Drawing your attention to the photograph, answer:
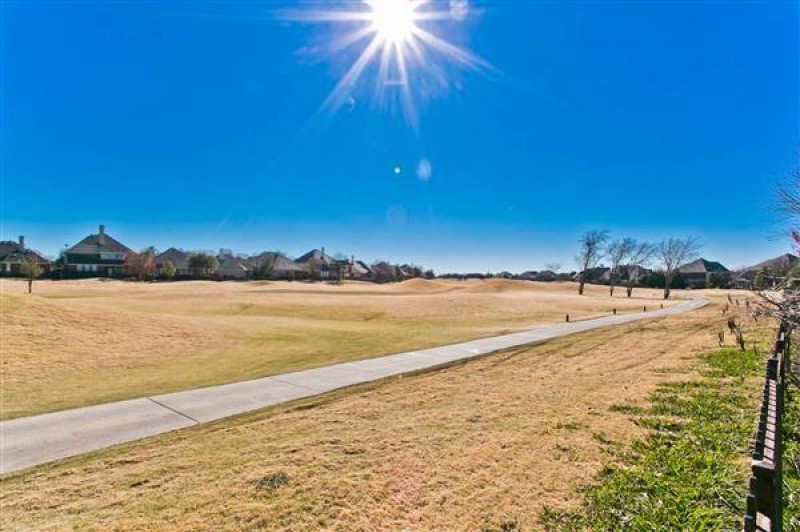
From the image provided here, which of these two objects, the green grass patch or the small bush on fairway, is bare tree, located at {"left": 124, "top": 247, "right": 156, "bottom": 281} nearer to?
the small bush on fairway

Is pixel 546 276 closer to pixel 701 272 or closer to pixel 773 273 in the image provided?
pixel 701 272

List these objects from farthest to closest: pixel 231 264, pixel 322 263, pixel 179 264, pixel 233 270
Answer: pixel 322 263 → pixel 231 264 → pixel 233 270 → pixel 179 264

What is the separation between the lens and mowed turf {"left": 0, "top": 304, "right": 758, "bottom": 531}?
3773 mm

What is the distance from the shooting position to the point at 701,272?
83.3 metres

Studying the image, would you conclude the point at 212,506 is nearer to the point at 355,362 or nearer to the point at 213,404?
the point at 213,404

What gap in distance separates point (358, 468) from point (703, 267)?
103933mm

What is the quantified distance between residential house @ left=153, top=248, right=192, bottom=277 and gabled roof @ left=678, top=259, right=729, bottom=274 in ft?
341

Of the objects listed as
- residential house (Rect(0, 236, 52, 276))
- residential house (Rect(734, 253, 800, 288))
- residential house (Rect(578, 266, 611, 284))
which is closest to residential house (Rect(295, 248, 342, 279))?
residential house (Rect(0, 236, 52, 276))

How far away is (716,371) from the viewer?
852 centimetres

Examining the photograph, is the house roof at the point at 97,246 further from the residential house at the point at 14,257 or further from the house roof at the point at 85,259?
the residential house at the point at 14,257

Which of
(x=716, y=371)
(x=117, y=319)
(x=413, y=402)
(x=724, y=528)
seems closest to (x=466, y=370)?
(x=413, y=402)

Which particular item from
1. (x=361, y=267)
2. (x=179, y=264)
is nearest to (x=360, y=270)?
(x=361, y=267)

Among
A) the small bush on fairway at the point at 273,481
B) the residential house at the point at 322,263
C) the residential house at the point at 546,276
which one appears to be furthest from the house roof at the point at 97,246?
the residential house at the point at 546,276

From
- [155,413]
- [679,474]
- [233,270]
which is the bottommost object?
[155,413]
